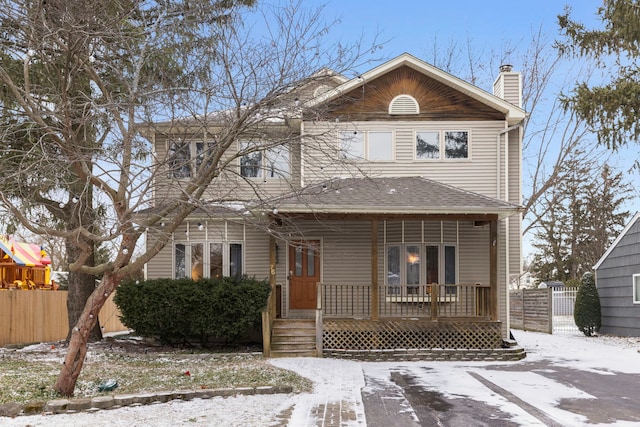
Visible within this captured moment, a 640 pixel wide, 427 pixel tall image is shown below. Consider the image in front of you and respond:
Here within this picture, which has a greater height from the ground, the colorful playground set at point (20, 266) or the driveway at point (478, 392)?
the colorful playground set at point (20, 266)

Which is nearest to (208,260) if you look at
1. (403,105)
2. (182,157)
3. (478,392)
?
(182,157)

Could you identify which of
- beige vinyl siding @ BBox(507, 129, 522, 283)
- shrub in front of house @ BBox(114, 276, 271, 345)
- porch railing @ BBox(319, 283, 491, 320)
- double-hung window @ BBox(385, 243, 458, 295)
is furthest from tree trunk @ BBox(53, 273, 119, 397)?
beige vinyl siding @ BBox(507, 129, 522, 283)

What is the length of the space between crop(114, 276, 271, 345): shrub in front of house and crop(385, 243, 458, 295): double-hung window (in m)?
3.68

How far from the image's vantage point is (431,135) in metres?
17.2

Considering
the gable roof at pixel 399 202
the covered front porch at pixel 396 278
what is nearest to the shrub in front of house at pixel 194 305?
the covered front porch at pixel 396 278

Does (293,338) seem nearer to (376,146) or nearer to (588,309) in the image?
(376,146)

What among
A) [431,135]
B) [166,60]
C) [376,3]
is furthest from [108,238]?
[431,135]

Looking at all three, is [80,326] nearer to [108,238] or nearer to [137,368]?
[108,238]

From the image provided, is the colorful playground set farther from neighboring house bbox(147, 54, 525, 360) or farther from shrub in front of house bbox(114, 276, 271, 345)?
shrub in front of house bbox(114, 276, 271, 345)

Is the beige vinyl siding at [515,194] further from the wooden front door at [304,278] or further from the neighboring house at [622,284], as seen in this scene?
the wooden front door at [304,278]

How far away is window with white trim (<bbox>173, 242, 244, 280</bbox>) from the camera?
672 inches

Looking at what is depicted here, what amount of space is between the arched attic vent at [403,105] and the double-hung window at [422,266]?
3.56 m

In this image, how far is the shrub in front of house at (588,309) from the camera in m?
21.5

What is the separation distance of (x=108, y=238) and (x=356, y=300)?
30.4 feet
